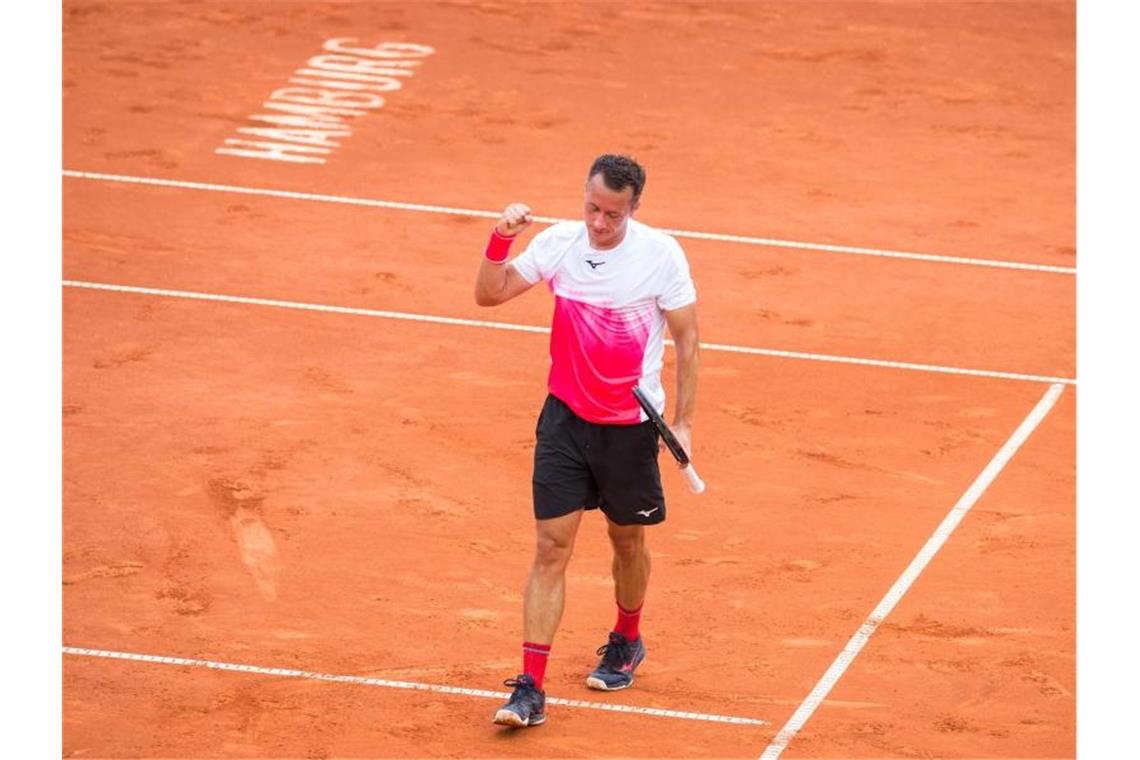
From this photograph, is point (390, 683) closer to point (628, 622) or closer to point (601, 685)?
point (601, 685)

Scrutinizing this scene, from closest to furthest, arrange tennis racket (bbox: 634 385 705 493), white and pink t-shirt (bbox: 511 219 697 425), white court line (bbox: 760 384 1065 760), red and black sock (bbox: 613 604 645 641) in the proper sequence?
tennis racket (bbox: 634 385 705 493), white and pink t-shirt (bbox: 511 219 697 425), white court line (bbox: 760 384 1065 760), red and black sock (bbox: 613 604 645 641)

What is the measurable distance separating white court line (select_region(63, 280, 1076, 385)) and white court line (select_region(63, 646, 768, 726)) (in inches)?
199

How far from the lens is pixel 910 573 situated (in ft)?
33.4

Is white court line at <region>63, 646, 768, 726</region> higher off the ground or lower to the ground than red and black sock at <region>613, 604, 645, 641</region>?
lower

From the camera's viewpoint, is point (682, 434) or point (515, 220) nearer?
point (515, 220)

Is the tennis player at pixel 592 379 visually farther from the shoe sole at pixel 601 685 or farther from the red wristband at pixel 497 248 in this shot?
the shoe sole at pixel 601 685

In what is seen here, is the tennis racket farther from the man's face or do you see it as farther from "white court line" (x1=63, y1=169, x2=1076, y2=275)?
"white court line" (x1=63, y1=169, x2=1076, y2=275)

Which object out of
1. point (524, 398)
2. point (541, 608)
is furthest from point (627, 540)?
point (524, 398)

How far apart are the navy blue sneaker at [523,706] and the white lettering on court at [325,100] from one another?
950cm

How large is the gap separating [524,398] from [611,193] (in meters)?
4.48

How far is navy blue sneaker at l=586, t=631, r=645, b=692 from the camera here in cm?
881

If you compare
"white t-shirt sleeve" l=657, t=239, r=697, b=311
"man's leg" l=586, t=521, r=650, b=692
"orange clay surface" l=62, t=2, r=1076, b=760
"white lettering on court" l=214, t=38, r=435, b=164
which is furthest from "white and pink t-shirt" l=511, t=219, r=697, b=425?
"white lettering on court" l=214, t=38, r=435, b=164

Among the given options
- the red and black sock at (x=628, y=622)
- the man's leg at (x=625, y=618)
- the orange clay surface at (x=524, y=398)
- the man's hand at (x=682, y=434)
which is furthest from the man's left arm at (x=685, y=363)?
the orange clay surface at (x=524, y=398)

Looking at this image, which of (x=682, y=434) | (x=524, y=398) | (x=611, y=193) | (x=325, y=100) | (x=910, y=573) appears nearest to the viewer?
(x=611, y=193)
